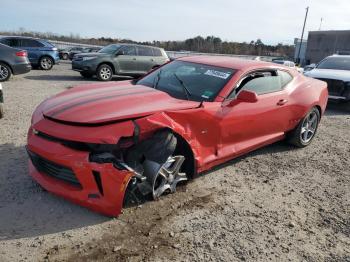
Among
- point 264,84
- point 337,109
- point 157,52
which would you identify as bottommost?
point 337,109

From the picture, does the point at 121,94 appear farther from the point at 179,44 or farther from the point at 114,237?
the point at 179,44

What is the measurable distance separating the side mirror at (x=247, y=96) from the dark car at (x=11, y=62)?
9.26 m

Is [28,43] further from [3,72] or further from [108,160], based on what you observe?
[108,160]

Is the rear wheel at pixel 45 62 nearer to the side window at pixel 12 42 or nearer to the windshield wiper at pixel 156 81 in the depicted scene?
the side window at pixel 12 42

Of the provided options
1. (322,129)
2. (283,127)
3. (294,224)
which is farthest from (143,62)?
(294,224)

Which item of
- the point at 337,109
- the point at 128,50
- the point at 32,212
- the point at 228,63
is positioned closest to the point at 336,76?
the point at 337,109

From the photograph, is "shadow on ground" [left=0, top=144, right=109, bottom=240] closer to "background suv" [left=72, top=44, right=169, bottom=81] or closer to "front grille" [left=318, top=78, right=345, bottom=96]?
"front grille" [left=318, top=78, right=345, bottom=96]

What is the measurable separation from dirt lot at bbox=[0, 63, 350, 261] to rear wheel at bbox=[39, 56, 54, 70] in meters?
12.4

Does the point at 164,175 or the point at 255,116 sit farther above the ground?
the point at 255,116

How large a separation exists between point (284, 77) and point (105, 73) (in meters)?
9.18

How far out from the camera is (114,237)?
119 inches

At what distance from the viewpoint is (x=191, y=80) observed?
4.46 metres

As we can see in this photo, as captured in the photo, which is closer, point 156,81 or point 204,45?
point 156,81

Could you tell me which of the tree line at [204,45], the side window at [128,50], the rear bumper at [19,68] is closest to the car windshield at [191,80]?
the rear bumper at [19,68]
